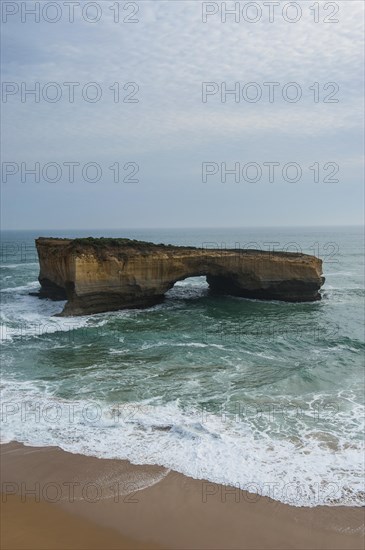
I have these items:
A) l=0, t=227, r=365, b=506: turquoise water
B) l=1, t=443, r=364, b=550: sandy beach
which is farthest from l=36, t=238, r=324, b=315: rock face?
l=1, t=443, r=364, b=550: sandy beach

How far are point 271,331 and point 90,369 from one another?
9925 mm

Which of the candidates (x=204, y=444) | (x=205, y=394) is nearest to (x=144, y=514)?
(x=204, y=444)

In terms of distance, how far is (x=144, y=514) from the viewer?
870 centimetres

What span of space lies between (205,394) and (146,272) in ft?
47.2

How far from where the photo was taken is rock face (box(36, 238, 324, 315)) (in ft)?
84.6

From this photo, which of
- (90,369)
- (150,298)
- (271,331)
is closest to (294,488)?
(90,369)

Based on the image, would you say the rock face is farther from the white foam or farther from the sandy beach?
the sandy beach

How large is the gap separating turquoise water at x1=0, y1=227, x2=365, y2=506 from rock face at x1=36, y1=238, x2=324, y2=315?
6.42ft

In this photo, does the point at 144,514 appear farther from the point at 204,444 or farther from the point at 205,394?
the point at 205,394

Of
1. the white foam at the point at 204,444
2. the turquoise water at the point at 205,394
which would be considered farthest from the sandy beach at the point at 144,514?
the turquoise water at the point at 205,394

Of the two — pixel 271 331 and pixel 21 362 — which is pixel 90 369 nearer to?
pixel 21 362

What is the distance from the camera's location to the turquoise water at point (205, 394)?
407 inches

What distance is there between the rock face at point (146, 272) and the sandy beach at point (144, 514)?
16.1 meters

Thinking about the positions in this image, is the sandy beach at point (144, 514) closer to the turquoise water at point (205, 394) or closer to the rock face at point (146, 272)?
the turquoise water at point (205, 394)
